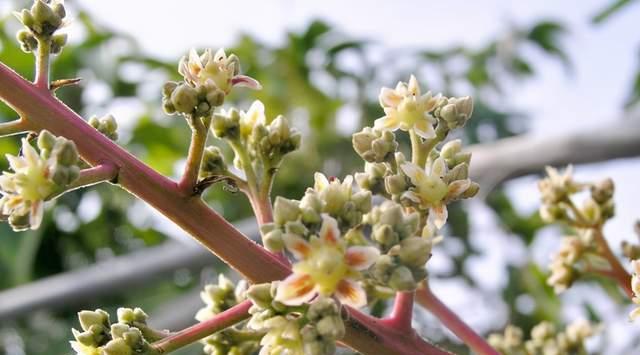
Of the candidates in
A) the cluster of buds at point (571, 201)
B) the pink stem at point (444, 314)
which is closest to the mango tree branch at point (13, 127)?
the pink stem at point (444, 314)

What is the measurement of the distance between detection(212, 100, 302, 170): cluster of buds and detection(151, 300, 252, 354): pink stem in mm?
169

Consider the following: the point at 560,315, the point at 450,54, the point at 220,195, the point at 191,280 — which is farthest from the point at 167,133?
the point at 560,315

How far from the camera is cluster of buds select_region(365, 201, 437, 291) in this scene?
0.74m

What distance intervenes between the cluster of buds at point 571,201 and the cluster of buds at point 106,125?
2.24 feet

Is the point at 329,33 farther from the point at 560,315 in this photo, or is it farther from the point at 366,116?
the point at 560,315

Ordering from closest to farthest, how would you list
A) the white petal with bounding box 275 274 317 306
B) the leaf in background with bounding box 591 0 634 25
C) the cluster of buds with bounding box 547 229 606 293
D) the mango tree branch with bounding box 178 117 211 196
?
1. the white petal with bounding box 275 274 317 306
2. the mango tree branch with bounding box 178 117 211 196
3. the cluster of buds with bounding box 547 229 606 293
4. the leaf in background with bounding box 591 0 634 25

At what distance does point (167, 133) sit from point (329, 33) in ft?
3.27

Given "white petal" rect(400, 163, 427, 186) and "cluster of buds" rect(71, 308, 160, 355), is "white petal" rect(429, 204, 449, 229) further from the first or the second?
"cluster of buds" rect(71, 308, 160, 355)

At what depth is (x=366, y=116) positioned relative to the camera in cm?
386

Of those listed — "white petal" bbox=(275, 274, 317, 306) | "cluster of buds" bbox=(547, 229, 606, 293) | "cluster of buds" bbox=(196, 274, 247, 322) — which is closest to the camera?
"white petal" bbox=(275, 274, 317, 306)

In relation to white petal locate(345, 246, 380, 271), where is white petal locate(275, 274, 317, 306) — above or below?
below

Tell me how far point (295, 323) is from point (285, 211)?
0.10m

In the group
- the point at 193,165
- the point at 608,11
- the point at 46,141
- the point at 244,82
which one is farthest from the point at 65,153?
the point at 608,11

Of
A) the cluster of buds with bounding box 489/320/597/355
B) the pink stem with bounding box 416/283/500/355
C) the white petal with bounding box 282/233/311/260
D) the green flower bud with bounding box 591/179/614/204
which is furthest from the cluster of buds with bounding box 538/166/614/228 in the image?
the white petal with bounding box 282/233/311/260
